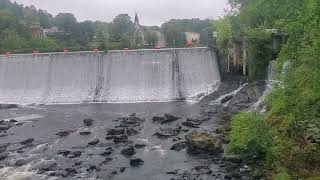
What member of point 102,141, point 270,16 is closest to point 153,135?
point 102,141

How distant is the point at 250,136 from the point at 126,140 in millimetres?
9213

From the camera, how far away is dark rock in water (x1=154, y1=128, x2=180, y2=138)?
1005 inches

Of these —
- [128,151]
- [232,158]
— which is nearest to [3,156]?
[128,151]

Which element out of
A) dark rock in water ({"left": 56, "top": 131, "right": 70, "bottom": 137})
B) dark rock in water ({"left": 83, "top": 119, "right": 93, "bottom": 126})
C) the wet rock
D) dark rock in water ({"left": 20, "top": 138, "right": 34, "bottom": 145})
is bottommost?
the wet rock

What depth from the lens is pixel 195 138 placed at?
74.3 ft

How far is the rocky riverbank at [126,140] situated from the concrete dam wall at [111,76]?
2060mm

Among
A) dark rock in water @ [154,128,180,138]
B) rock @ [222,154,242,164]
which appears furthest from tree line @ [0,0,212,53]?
rock @ [222,154,242,164]

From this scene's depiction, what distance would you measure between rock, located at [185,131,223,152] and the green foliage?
9.70 feet

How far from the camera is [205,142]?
22.1 m

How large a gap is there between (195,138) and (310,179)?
8.39 meters

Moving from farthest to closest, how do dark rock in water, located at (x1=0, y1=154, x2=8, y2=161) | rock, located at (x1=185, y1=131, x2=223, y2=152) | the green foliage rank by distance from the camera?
1. dark rock in water, located at (x1=0, y1=154, x2=8, y2=161)
2. rock, located at (x1=185, y1=131, x2=223, y2=152)
3. the green foliage

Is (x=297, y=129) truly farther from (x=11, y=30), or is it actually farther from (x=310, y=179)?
(x=11, y=30)

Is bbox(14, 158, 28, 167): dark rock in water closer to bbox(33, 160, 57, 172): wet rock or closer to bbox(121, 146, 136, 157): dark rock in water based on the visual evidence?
bbox(33, 160, 57, 172): wet rock

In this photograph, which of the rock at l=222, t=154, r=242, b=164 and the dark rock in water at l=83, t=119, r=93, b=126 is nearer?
the rock at l=222, t=154, r=242, b=164
